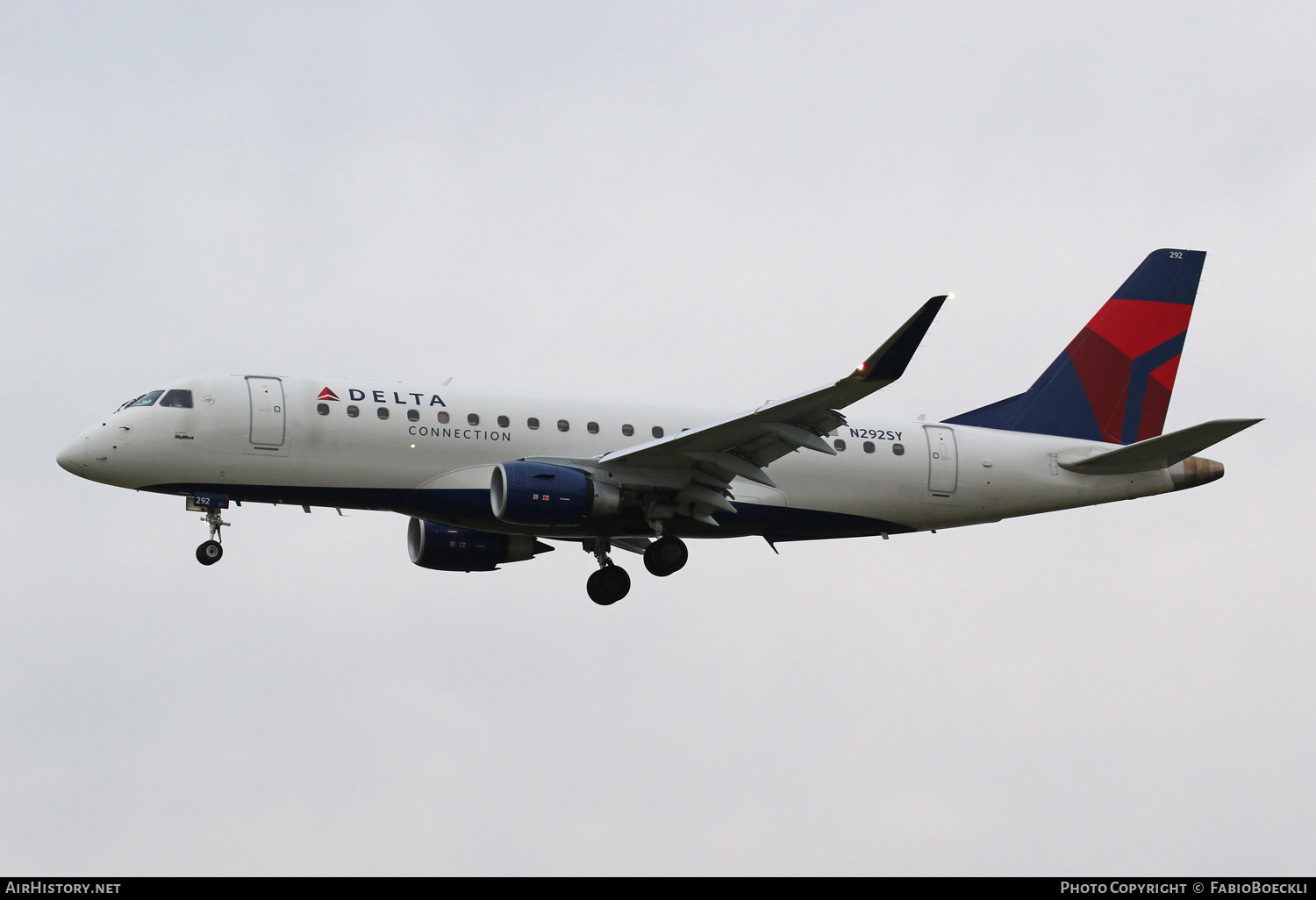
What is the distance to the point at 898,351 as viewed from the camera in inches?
1088

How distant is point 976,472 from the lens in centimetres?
3597

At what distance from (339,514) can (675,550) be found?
7.05 metres

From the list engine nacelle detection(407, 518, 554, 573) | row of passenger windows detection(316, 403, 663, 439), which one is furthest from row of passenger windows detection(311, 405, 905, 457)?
engine nacelle detection(407, 518, 554, 573)

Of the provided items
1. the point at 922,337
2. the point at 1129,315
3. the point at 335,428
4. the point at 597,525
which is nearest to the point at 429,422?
the point at 335,428

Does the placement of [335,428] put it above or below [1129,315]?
below

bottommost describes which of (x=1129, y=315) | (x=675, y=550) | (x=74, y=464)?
(x=675, y=550)

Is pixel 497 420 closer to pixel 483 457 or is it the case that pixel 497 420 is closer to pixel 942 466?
pixel 483 457

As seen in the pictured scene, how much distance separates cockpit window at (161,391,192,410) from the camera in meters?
31.8

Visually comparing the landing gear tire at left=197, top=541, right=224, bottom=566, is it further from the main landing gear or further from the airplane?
the main landing gear

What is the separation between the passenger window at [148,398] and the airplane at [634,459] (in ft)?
0.20

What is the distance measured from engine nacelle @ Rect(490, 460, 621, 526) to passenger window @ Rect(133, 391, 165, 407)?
22.3 feet

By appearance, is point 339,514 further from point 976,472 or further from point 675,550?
point 976,472

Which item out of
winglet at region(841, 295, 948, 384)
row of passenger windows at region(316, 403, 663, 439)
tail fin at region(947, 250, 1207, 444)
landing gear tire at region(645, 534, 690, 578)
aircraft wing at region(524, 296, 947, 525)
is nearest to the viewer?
winglet at region(841, 295, 948, 384)

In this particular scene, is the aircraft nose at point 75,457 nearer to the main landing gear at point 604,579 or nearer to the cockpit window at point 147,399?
the cockpit window at point 147,399
